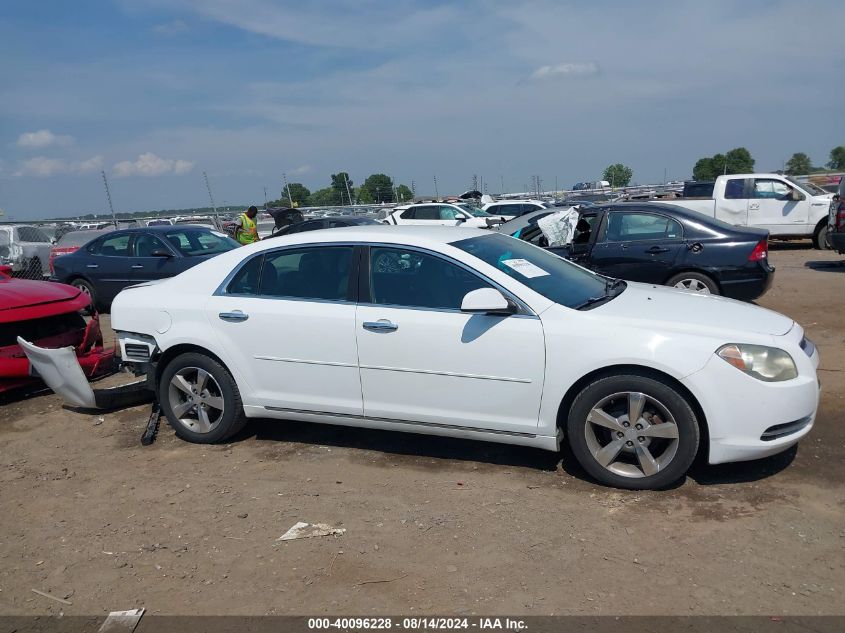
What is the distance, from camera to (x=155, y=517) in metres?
3.84

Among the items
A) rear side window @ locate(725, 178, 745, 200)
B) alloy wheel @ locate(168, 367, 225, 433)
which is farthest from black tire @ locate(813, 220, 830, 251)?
alloy wheel @ locate(168, 367, 225, 433)

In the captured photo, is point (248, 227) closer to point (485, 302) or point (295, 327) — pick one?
point (295, 327)

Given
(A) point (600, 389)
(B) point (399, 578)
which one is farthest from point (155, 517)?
(A) point (600, 389)

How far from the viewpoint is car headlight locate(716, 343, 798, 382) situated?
3578 millimetres

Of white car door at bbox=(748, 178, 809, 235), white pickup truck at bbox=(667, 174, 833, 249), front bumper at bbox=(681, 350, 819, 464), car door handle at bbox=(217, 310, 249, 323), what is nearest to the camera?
front bumper at bbox=(681, 350, 819, 464)

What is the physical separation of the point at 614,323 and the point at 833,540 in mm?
1507

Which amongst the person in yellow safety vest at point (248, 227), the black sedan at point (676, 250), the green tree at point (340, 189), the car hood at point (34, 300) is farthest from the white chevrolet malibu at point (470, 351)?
→ the green tree at point (340, 189)

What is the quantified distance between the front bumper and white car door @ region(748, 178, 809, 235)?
1360cm

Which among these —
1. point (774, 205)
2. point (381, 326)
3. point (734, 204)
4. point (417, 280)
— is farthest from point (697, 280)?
point (774, 205)

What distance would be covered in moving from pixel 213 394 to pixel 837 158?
265 feet

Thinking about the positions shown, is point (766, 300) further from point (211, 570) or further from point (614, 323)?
point (211, 570)

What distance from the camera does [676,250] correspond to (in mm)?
8125

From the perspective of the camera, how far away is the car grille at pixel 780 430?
11.8 ft

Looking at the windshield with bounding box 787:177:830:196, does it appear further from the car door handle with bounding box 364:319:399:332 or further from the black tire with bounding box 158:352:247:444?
the black tire with bounding box 158:352:247:444
